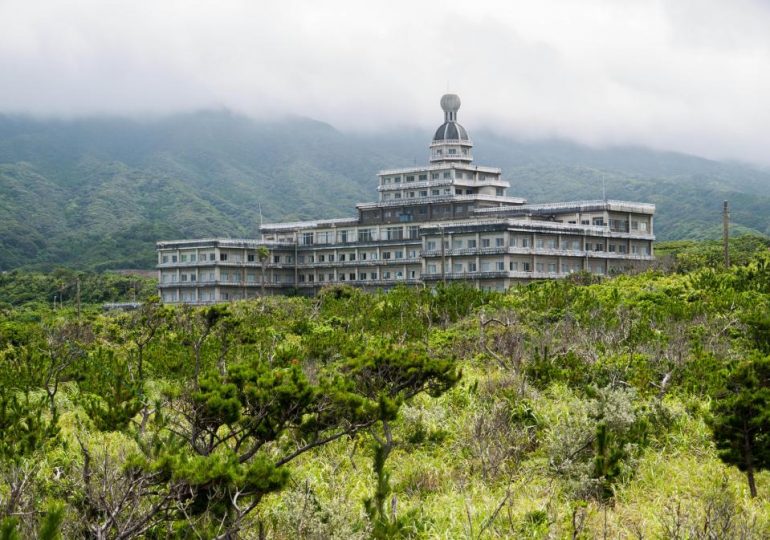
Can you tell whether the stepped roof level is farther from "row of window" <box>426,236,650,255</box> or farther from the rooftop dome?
"row of window" <box>426,236,650,255</box>

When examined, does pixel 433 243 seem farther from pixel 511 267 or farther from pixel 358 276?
pixel 358 276

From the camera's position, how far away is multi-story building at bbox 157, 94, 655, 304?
278 feet

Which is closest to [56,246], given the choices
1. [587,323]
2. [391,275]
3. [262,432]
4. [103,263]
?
[103,263]

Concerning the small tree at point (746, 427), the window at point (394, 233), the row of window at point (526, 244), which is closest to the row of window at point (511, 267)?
the row of window at point (526, 244)

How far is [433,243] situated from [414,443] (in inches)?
2627

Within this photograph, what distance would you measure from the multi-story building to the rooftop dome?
0.39 feet

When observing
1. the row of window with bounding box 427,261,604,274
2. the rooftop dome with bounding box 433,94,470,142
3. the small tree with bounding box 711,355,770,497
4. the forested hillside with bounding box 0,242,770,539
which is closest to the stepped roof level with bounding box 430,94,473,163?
the rooftop dome with bounding box 433,94,470,142

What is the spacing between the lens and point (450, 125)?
341ft

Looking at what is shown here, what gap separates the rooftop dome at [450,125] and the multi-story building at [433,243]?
12 cm

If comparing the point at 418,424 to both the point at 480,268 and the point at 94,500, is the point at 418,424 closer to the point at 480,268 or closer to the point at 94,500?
the point at 94,500

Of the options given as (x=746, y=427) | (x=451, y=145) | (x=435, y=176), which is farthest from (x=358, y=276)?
(x=746, y=427)

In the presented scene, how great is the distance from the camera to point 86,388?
27156mm

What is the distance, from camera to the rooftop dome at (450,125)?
340 ft

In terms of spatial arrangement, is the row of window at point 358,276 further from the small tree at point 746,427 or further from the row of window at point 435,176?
the small tree at point 746,427
